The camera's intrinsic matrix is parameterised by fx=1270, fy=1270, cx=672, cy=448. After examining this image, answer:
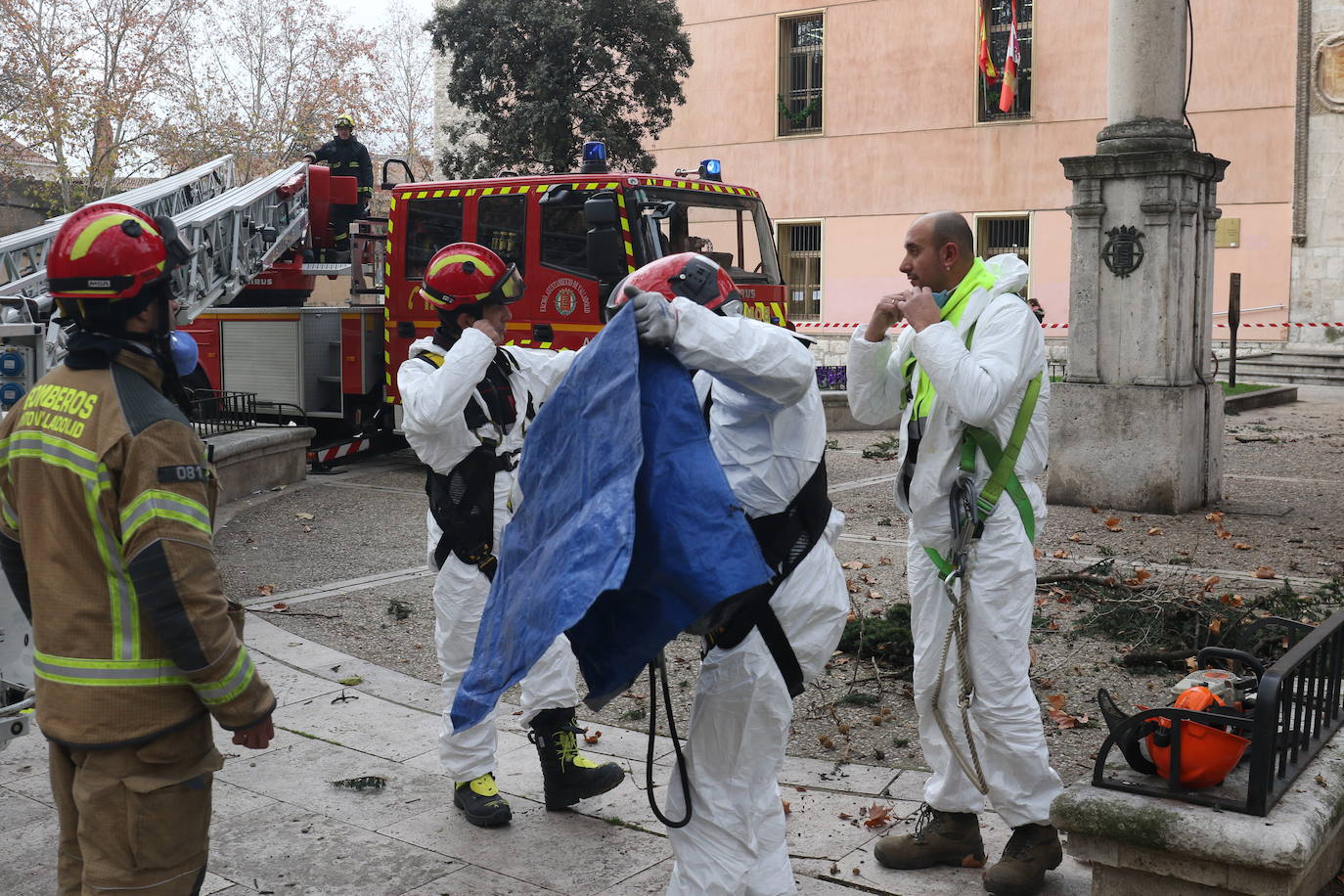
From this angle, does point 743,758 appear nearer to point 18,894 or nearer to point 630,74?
point 18,894

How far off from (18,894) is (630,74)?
2126 centimetres

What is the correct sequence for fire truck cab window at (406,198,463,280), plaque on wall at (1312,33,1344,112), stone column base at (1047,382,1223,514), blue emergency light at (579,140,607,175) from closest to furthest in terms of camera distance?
stone column base at (1047,382,1223,514) < blue emergency light at (579,140,607,175) < fire truck cab window at (406,198,463,280) < plaque on wall at (1312,33,1344,112)

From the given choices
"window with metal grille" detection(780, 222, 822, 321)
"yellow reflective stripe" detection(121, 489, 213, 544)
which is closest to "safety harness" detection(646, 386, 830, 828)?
"yellow reflective stripe" detection(121, 489, 213, 544)

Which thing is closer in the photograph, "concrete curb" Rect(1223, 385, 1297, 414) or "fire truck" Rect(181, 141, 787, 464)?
"fire truck" Rect(181, 141, 787, 464)

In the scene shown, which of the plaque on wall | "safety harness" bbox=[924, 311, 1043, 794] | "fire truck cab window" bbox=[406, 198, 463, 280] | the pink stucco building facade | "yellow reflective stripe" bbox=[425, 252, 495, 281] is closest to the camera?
"safety harness" bbox=[924, 311, 1043, 794]

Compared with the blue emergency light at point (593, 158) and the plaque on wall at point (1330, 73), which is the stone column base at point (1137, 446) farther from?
the plaque on wall at point (1330, 73)

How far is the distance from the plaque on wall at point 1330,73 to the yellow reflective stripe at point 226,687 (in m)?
25.3

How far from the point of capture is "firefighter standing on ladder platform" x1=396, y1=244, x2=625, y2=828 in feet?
14.4

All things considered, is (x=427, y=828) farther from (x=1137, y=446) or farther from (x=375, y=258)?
(x=375, y=258)

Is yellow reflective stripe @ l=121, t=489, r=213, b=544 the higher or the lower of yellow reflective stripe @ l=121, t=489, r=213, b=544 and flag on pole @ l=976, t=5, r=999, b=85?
the lower

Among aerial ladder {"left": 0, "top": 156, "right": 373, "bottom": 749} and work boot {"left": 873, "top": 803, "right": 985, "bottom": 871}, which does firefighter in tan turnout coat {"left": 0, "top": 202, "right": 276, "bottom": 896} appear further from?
work boot {"left": 873, "top": 803, "right": 985, "bottom": 871}

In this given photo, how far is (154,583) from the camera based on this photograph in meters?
2.61

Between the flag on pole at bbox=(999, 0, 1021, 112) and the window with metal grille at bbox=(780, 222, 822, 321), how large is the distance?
5.02 m

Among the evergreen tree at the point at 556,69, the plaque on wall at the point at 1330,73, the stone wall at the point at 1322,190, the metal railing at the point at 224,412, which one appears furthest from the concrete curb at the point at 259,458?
the plaque on wall at the point at 1330,73
